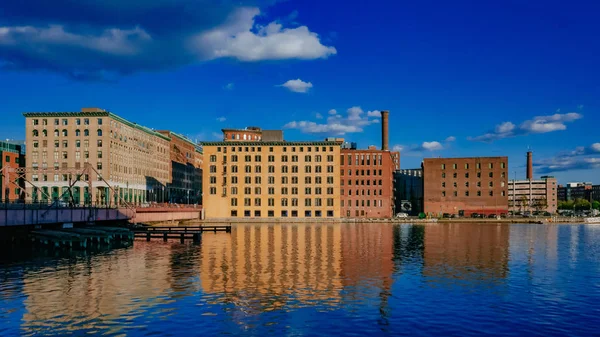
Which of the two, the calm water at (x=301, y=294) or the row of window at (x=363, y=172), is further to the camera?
the row of window at (x=363, y=172)

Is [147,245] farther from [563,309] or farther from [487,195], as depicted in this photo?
[487,195]

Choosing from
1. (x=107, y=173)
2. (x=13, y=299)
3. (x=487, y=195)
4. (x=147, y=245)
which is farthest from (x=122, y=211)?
(x=487, y=195)

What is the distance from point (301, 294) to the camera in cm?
4291

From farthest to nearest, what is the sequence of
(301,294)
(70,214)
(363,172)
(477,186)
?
1. (477,186)
2. (363,172)
3. (70,214)
4. (301,294)

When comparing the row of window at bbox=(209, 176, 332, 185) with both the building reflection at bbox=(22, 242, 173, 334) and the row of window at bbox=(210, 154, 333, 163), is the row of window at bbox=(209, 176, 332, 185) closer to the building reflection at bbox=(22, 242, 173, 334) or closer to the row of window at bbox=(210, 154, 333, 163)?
the row of window at bbox=(210, 154, 333, 163)

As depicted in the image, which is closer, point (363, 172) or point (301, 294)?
point (301, 294)

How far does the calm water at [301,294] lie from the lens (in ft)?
109

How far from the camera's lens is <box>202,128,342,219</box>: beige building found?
187 metres

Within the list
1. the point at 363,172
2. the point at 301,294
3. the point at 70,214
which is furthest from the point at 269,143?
the point at 301,294

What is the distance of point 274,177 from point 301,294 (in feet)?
476

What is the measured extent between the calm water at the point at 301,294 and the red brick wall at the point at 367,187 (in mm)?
116909

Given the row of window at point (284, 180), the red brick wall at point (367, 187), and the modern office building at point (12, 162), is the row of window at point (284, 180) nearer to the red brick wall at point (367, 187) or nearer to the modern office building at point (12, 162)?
the red brick wall at point (367, 187)

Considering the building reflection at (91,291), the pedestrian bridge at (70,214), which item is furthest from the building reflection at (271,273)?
the pedestrian bridge at (70,214)

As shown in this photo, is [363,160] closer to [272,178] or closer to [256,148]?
[272,178]
